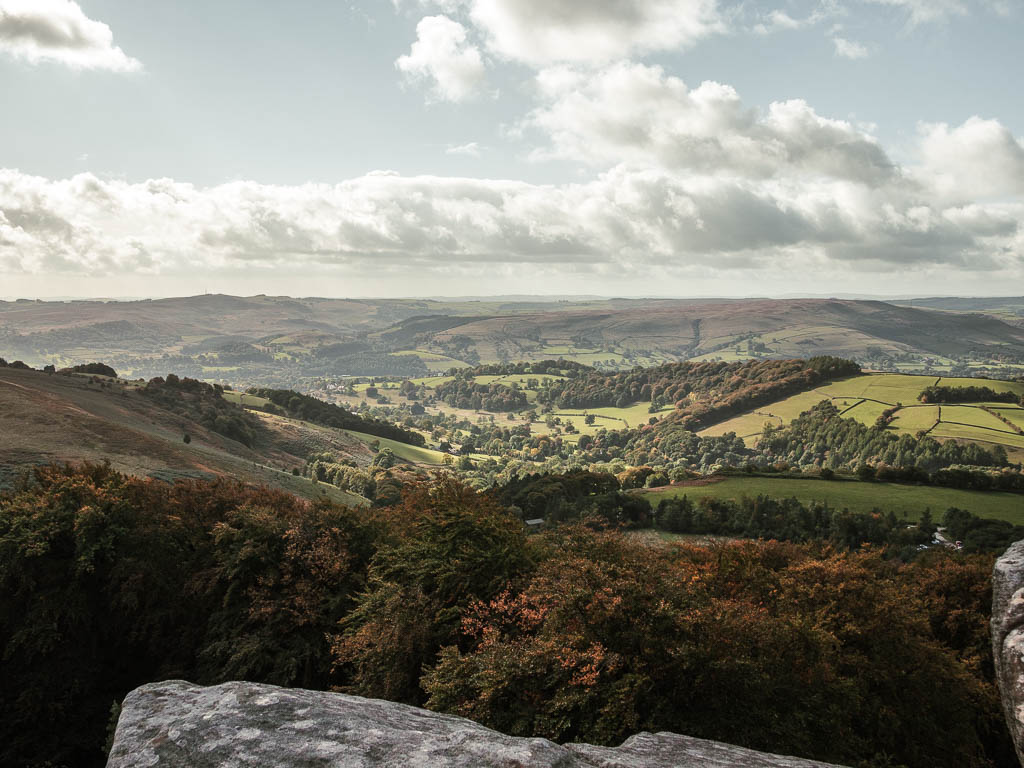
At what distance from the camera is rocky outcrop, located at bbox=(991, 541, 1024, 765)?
27.9 ft

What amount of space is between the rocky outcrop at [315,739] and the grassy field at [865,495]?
262 feet

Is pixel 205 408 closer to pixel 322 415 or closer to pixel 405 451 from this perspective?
pixel 322 415

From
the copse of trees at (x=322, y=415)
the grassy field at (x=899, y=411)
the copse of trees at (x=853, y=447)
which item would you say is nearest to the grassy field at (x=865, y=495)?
the copse of trees at (x=853, y=447)

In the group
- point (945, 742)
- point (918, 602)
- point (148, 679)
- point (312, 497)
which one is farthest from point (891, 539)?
point (148, 679)

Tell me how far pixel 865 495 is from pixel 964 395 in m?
112

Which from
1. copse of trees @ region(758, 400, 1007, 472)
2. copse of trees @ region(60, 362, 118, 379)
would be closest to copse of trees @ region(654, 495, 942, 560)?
copse of trees @ region(758, 400, 1007, 472)

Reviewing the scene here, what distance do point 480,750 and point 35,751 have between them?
2509cm

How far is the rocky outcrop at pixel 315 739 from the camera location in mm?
6562

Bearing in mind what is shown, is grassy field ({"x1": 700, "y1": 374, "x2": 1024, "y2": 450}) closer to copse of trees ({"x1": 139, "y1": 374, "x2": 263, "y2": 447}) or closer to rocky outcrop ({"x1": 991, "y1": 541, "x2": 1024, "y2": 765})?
rocky outcrop ({"x1": 991, "y1": 541, "x2": 1024, "y2": 765})

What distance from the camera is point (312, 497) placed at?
2330 inches

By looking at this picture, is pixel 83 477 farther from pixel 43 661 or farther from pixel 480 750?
pixel 480 750

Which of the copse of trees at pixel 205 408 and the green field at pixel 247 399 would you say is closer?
the copse of trees at pixel 205 408

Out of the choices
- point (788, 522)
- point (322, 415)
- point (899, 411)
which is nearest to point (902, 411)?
point (899, 411)

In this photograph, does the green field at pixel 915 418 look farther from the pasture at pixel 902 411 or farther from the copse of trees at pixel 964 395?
the copse of trees at pixel 964 395
